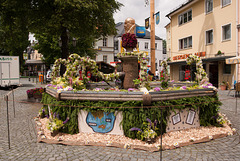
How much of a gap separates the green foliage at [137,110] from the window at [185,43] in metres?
17.8

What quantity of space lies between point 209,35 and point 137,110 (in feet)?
59.2

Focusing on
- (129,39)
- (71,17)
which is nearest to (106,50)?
(71,17)

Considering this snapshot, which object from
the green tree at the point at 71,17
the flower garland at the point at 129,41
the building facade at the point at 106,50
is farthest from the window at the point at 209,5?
the building facade at the point at 106,50

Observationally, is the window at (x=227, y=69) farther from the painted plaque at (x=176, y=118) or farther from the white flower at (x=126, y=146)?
the white flower at (x=126, y=146)

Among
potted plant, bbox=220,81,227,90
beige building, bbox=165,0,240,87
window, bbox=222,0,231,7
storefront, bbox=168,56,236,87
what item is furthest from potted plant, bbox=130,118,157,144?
window, bbox=222,0,231,7

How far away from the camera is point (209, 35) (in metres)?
19.7

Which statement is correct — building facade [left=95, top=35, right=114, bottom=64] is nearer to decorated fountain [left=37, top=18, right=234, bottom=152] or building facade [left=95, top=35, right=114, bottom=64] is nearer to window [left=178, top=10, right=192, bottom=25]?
window [left=178, top=10, right=192, bottom=25]

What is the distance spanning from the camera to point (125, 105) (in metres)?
4.91

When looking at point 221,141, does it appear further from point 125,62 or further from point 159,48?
point 159,48

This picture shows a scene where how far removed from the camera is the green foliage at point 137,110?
190 inches

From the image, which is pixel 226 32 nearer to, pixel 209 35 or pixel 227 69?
pixel 209 35

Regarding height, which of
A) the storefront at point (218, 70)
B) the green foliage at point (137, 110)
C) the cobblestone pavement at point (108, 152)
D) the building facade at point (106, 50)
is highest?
the building facade at point (106, 50)

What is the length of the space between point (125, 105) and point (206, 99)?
8.72ft

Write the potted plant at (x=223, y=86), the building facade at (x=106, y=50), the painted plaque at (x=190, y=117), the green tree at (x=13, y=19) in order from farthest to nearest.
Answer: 1. the building facade at (x=106, y=50)
2. the potted plant at (x=223, y=86)
3. the green tree at (x=13, y=19)
4. the painted plaque at (x=190, y=117)
